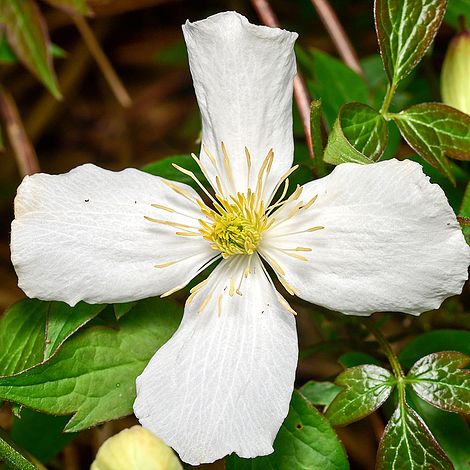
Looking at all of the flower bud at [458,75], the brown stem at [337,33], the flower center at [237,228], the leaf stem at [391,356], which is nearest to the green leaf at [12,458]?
the flower center at [237,228]

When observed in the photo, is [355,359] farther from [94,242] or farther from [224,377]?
[94,242]

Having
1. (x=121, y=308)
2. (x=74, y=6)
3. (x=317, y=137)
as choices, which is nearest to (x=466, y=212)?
(x=317, y=137)

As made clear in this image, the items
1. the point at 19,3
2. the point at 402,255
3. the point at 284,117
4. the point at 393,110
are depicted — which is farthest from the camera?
the point at 19,3

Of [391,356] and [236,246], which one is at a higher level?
[236,246]

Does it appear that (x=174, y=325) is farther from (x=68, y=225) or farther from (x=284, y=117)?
(x=284, y=117)

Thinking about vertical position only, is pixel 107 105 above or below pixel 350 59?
below

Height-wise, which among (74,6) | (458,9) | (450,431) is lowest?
(450,431)

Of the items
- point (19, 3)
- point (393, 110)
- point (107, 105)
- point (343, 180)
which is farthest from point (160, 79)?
point (343, 180)

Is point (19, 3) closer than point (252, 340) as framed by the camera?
No
